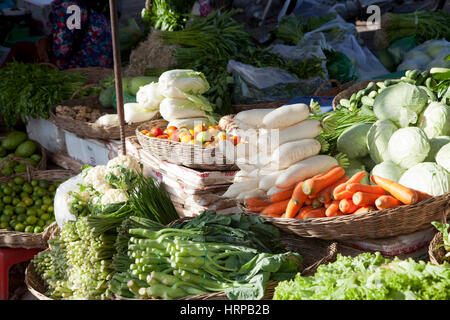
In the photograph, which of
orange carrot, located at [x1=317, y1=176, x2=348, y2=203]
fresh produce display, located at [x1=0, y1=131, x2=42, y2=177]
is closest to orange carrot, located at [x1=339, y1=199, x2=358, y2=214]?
orange carrot, located at [x1=317, y1=176, x2=348, y2=203]

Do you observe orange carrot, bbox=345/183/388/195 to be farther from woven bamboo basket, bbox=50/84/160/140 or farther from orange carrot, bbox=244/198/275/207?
woven bamboo basket, bbox=50/84/160/140

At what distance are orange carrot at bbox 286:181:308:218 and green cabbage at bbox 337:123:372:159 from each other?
1.53ft

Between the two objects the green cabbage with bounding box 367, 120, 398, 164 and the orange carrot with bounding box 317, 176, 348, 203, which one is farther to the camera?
the green cabbage with bounding box 367, 120, 398, 164

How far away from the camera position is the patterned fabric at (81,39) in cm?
544

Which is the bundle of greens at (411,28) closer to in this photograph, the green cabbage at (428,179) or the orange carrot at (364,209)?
the green cabbage at (428,179)

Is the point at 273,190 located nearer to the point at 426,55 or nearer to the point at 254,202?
the point at 254,202

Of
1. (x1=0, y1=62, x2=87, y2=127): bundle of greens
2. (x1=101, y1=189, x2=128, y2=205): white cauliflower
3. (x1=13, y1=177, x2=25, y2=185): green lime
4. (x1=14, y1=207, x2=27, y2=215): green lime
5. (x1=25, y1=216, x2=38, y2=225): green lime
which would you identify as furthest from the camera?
(x1=0, y1=62, x2=87, y2=127): bundle of greens

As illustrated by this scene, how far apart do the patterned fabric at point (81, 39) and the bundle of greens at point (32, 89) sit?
1.68 ft

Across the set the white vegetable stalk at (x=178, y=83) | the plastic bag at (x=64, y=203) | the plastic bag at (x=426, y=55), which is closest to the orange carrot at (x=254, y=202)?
the plastic bag at (x=64, y=203)

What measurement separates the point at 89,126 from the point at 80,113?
13.2 inches

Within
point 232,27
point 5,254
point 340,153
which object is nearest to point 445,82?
point 340,153

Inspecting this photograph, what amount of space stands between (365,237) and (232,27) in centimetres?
317

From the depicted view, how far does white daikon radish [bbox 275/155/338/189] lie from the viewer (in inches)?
102
